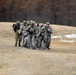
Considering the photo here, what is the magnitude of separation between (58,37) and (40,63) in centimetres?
2527

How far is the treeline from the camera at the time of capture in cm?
6912

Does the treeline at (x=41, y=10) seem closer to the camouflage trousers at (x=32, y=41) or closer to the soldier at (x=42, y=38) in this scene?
the soldier at (x=42, y=38)

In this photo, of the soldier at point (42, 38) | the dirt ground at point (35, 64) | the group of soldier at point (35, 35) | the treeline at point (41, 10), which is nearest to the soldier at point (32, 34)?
the group of soldier at point (35, 35)

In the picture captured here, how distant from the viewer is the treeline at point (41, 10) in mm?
69125

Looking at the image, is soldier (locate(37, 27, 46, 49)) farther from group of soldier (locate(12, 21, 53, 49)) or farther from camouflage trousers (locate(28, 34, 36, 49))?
camouflage trousers (locate(28, 34, 36, 49))

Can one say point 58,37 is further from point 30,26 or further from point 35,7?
point 35,7

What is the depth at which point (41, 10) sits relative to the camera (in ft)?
233

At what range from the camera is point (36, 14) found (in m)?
69.0

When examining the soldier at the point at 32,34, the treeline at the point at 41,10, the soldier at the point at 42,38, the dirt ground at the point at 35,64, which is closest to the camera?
the dirt ground at the point at 35,64

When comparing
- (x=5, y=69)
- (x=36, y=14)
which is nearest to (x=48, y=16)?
(x=36, y=14)

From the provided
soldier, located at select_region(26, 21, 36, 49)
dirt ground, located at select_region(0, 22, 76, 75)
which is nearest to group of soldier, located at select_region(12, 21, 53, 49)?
soldier, located at select_region(26, 21, 36, 49)

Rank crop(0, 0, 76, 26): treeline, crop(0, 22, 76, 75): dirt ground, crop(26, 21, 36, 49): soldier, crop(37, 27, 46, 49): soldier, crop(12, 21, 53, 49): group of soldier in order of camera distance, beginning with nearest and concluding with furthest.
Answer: crop(0, 22, 76, 75): dirt ground < crop(26, 21, 36, 49): soldier < crop(12, 21, 53, 49): group of soldier < crop(37, 27, 46, 49): soldier < crop(0, 0, 76, 26): treeline

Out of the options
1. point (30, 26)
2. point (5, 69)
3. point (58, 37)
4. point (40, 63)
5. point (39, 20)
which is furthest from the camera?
point (39, 20)

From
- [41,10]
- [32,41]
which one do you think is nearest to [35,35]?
[32,41]
